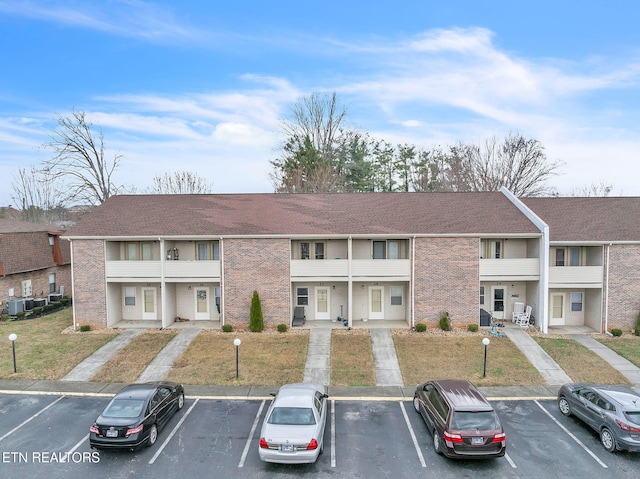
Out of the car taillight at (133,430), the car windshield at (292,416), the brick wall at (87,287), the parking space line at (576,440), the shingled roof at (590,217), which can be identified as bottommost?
the parking space line at (576,440)

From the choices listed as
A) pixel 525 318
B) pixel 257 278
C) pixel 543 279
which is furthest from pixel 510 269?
pixel 257 278

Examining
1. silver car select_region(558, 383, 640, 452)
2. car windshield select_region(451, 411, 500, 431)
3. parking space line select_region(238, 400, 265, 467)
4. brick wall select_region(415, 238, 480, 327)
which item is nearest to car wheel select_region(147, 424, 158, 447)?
parking space line select_region(238, 400, 265, 467)

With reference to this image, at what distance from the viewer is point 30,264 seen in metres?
26.1

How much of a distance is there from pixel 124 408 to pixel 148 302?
1277 cm

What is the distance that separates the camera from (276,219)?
22.3 meters

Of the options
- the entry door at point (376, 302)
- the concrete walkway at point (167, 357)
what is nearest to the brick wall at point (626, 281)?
the entry door at point (376, 302)

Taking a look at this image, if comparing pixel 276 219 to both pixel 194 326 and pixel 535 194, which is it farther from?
pixel 535 194

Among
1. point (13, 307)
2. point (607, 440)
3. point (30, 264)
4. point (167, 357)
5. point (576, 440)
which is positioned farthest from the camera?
point (30, 264)

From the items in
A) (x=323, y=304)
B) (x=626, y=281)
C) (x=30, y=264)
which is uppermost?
(x=30, y=264)

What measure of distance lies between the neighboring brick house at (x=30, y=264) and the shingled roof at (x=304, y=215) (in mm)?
5860

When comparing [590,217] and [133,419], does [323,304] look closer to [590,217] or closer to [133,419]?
[133,419]

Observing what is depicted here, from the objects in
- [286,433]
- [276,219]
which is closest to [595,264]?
[276,219]

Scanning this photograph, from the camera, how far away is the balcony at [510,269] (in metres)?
20.6

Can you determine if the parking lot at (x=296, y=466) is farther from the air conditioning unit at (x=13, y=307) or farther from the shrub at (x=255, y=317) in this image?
the air conditioning unit at (x=13, y=307)
